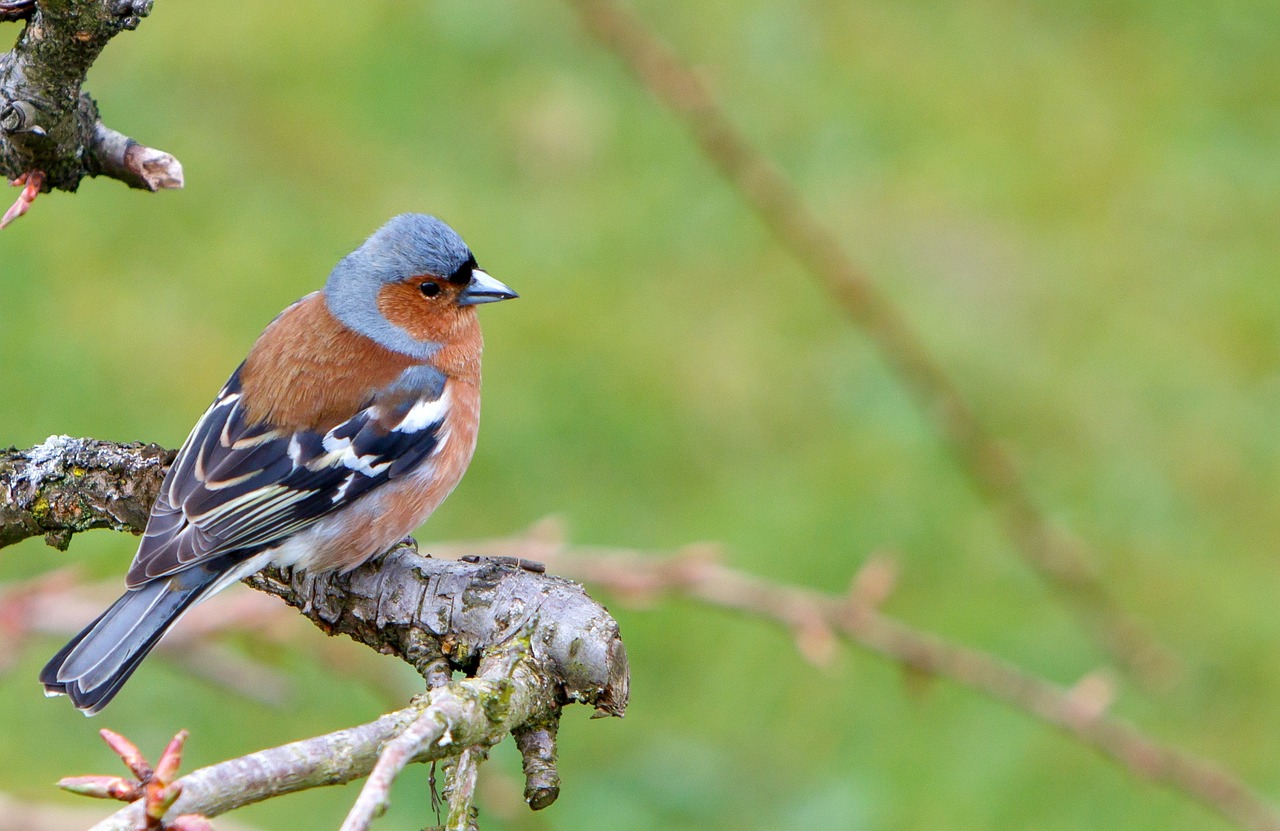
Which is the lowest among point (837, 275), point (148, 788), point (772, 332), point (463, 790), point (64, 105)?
point (148, 788)

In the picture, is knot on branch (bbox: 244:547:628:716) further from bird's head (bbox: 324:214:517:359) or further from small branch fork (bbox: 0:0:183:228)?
bird's head (bbox: 324:214:517:359)

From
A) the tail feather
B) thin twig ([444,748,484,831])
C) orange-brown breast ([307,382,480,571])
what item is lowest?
thin twig ([444,748,484,831])

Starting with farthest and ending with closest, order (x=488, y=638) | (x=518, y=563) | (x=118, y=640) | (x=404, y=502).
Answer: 1. (x=404, y=502)
2. (x=118, y=640)
3. (x=518, y=563)
4. (x=488, y=638)

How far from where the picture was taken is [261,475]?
140 inches

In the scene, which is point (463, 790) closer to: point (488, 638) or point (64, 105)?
point (488, 638)

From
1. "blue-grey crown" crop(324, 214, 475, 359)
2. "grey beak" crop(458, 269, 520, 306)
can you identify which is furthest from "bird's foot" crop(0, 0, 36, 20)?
"grey beak" crop(458, 269, 520, 306)

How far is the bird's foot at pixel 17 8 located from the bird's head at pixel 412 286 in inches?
70.7

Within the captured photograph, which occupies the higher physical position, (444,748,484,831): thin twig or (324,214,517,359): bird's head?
(324,214,517,359): bird's head

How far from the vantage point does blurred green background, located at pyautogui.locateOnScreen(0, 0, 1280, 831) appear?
597 cm

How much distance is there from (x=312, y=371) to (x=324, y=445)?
0.22 meters

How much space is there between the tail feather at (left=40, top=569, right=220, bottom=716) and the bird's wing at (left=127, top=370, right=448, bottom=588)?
0.22ft

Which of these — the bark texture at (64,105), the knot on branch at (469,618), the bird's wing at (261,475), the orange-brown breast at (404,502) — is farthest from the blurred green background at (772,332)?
the bark texture at (64,105)

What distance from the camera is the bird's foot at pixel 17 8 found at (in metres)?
2.27

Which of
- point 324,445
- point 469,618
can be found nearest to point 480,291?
point 324,445
